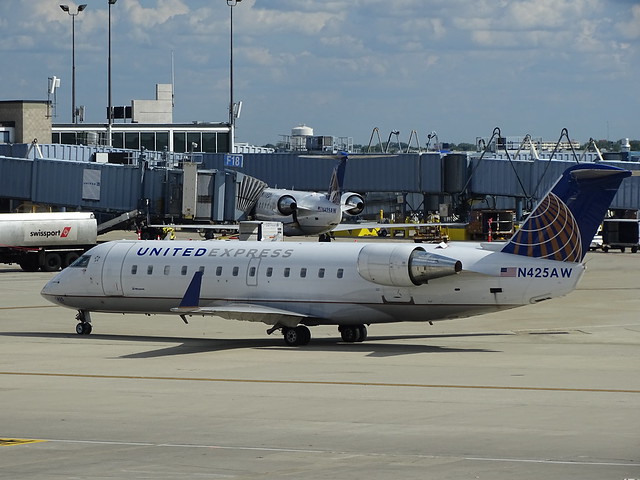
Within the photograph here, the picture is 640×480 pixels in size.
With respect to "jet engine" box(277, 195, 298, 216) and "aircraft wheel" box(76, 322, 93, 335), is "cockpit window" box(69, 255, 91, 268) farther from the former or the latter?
"jet engine" box(277, 195, 298, 216)

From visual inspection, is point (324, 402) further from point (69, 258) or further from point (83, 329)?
point (69, 258)

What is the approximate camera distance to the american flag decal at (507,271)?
106 feet

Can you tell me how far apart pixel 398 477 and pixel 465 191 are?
91.7 meters

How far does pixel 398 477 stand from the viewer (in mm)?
16125

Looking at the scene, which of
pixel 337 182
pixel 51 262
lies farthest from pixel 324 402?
pixel 337 182

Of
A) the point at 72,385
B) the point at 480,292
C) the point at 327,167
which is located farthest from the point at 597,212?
the point at 327,167

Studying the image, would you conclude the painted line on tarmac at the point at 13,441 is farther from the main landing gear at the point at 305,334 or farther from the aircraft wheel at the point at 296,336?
the aircraft wheel at the point at 296,336

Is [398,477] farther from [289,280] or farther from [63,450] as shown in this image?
[289,280]

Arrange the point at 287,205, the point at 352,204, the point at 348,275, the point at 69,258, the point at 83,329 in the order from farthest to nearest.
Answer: the point at 352,204 → the point at 287,205 → the point at 69,258 → the point at 83,329 → the point at 348,275

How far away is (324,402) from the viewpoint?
23859 millimetres

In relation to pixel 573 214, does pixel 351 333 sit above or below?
below

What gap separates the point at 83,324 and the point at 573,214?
16.8 meters

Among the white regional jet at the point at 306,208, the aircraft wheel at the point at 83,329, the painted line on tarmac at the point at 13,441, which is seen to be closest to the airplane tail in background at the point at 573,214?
the aircraft wheel at the point at 83,329

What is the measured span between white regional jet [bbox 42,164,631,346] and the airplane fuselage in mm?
31
